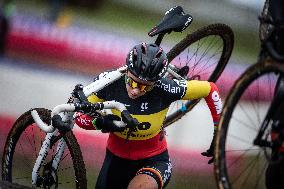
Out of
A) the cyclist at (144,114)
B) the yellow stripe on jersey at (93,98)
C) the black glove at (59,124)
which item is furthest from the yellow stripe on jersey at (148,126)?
the black glove at (59,124)

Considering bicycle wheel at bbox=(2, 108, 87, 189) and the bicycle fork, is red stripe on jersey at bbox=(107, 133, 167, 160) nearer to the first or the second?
bicycle wheel at bbox=(2, 108, 87, 189)

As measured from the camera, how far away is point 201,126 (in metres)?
7.82

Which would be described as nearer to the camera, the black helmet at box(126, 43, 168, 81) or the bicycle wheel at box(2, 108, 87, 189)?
the black helmet at box(126, 43, 168, 81)

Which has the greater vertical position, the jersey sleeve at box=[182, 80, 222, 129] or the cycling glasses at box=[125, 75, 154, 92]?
the cycling glasses at box=[125, 75, 154, 92]

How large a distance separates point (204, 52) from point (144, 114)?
8.88ft

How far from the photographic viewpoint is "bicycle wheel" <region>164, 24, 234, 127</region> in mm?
5957

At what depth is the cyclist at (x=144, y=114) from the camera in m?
A: 4.37

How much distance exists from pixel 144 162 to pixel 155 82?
2.77 feet

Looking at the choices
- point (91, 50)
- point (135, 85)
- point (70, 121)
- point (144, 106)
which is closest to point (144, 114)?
point (144, 106)

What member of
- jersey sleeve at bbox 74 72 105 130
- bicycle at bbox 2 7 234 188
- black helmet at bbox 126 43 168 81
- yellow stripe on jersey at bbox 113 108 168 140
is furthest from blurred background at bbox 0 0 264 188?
black helmet at bbox 126 43 168 81

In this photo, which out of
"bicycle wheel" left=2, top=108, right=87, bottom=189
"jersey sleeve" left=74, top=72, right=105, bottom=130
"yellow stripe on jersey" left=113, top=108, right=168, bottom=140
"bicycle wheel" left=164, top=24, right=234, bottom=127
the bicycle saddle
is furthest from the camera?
"bicycle wheel" left=164, top=24, right=234, bottom=127

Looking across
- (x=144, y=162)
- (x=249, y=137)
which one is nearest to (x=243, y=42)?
(x=249, y=137)

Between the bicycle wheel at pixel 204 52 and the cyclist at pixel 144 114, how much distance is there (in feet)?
3.90

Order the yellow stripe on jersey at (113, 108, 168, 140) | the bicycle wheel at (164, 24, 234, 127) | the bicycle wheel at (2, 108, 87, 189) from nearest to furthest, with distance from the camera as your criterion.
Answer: the bicycle wheel at (2, 108, 87, 189)
the yellow stripe on jersey at (113, 108, 168, 140)
the bicycle wheel at (164, 24, 234, 127)
